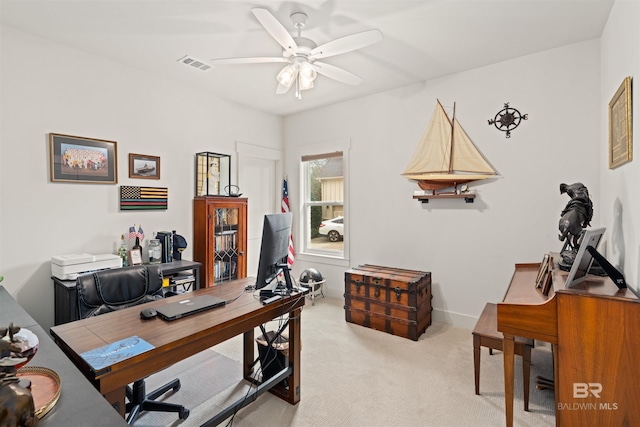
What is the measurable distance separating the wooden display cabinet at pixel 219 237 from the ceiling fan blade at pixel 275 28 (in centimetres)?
218

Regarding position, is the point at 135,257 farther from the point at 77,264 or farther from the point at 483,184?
the point at 483,184

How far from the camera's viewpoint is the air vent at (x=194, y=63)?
307 cm

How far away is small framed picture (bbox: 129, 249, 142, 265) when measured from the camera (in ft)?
10.3

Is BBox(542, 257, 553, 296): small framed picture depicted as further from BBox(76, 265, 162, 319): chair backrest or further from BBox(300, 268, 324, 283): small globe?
BBox(300, 268, 324, 283): small globe

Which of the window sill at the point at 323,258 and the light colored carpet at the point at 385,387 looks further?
the window sill at the point at 323,258

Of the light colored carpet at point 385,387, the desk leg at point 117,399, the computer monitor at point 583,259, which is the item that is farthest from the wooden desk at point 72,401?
the computer monitor at point 583,259

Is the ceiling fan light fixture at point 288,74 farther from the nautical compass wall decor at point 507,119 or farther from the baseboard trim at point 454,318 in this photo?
the baseboard trim at point 454,318

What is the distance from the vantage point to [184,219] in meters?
3.78

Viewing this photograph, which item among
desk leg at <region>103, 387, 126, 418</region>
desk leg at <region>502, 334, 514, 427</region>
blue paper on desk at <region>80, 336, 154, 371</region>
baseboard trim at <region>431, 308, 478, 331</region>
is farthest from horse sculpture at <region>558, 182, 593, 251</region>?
desk leg at <region>103, 387, 126, 418</region>

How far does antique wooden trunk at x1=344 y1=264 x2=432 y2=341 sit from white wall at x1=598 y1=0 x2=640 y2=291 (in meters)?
1.56

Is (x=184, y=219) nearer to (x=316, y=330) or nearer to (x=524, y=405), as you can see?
(x=316, y=330)

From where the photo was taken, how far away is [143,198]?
3391 mm

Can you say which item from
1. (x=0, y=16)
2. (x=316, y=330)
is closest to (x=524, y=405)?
(x=316, y=330)

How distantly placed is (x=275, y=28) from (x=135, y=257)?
8.29 feet
